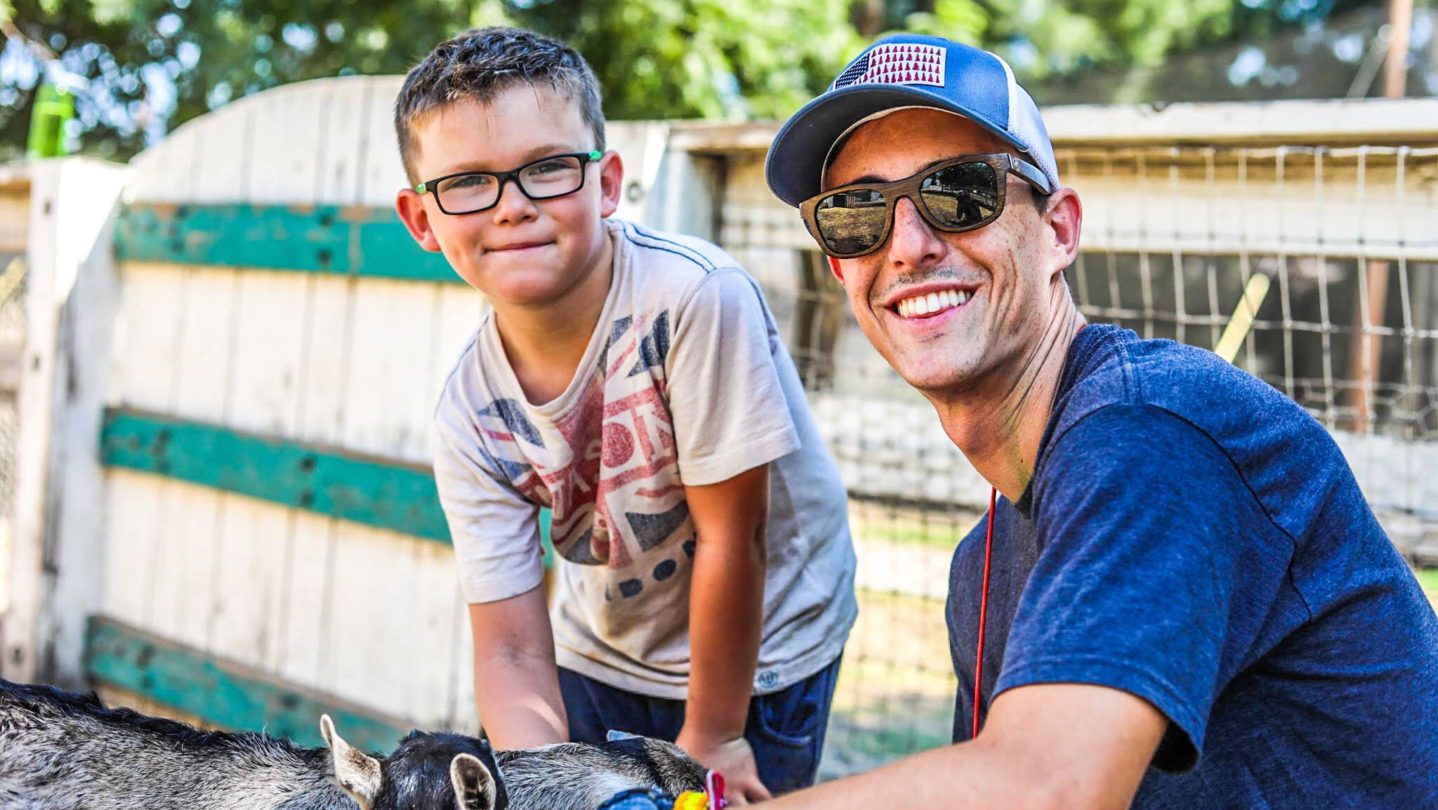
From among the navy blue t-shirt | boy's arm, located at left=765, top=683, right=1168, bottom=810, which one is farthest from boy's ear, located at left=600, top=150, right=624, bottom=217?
boy's arm, located at left=765, top=683, right=1168, bottom=810

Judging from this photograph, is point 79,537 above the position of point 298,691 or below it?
above

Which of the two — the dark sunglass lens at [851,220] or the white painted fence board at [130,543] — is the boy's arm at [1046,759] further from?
the white painted fence board at [130,543]

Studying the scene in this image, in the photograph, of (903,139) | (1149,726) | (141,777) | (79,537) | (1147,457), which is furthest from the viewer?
(79,537)

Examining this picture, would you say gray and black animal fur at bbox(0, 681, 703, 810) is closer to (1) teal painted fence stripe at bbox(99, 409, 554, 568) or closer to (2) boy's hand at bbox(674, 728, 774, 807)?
(2) boy's hand at bbox(674, 728, 774, 807)

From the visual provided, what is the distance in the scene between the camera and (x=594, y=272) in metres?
→ 3.01

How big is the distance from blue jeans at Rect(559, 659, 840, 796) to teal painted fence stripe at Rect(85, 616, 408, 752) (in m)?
1.98

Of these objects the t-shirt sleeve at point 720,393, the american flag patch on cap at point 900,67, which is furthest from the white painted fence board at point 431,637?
the american flag patch on cap at point 900,67

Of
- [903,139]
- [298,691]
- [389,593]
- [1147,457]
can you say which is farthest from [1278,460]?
[298,691]

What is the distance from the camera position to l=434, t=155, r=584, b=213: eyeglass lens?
2.84m

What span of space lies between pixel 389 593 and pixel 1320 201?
12.3ft

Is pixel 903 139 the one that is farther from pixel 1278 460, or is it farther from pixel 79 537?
pixel 79 537

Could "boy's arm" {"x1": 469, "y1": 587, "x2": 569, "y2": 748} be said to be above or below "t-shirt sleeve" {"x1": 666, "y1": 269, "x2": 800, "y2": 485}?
below

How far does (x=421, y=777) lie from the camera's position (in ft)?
6.61

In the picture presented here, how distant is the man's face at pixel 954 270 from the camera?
210cm
